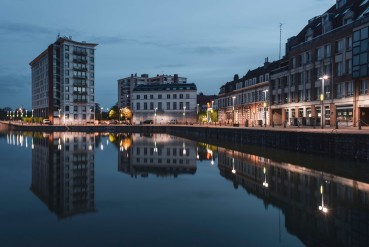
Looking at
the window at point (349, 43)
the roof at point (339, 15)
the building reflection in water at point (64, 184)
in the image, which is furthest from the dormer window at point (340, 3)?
the building reflection in water at point (64, 184)

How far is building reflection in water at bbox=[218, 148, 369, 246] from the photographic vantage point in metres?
13.8

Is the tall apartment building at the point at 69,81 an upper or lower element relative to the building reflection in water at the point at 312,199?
upper

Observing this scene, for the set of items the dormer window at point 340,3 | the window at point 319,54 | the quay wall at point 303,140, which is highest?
the dormer window at point 340,3

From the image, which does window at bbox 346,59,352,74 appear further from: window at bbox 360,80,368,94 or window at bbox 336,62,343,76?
window at bbox 360,80,368,94

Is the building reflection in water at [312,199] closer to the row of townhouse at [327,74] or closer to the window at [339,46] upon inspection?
the row of townhouse at [327,74]

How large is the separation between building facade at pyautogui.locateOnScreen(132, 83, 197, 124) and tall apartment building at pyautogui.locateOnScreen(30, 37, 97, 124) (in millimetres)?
17635

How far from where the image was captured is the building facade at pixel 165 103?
137 m

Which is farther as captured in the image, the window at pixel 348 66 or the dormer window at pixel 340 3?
the dormer window at pixel 340 3

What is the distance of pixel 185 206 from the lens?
59.9ft

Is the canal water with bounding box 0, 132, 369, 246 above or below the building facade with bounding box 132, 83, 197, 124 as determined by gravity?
below

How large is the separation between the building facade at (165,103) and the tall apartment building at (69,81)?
17.6 m

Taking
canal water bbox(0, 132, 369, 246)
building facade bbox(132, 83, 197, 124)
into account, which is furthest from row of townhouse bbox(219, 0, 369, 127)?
building facade bbox(132, 83, 197, 124)

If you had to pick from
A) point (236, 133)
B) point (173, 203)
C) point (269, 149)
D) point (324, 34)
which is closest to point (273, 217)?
point (173, 203)

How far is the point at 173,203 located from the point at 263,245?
7199mm
